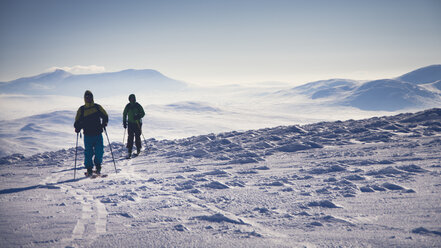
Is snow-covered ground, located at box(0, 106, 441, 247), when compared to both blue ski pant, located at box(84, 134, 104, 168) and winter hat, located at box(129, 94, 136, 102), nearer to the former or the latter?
blue ski pant, located at box(84, 134, 104, 168)

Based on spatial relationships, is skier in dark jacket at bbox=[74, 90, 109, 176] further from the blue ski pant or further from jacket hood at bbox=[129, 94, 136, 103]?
jacket hood at bbox=[129, 94, 136, 103]

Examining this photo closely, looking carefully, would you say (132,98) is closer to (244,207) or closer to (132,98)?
(132,98)

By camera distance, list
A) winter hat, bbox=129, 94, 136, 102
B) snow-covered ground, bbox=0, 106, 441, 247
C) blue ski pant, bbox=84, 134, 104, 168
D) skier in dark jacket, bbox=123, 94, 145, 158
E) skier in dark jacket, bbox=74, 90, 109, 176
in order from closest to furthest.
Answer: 1. snow-covered ground, bbox=0, 106, 441, 247
2. skier in dark jacket, bbox=74, 90, 109, 176
3. blue ski pant, bbox=84, 134, 104, 168
4. winter hat, bbox=129, 94, 136, 102
5. skier in dark jacket, bbox=123, 94, 145, 158

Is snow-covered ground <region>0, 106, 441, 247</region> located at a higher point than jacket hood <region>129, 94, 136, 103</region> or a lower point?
lower

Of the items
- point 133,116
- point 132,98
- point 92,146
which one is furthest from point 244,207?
point 133,116

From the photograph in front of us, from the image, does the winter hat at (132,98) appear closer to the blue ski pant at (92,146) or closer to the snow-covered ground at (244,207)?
the snow-covered ground at (244,207)

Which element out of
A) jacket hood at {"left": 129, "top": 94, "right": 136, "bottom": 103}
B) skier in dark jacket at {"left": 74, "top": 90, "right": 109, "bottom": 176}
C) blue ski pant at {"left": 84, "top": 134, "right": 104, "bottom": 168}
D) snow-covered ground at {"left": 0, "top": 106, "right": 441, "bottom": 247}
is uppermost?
jacket hood at {"left": 129, "top": 94, "right": 136, "bottom": 103}

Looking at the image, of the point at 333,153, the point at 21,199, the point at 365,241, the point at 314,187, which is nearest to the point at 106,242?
the point at 365,241

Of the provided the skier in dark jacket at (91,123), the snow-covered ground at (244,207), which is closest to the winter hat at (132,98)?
the snow-covered ground at (244,207)

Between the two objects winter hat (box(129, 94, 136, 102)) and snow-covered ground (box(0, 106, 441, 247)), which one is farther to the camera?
winter hat (box(129, 94, 136, 102))

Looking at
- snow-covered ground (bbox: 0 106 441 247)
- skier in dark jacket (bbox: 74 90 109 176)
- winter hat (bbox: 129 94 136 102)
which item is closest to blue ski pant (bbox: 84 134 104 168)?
skier in dark jacket (bbox: 74 90 109 176)

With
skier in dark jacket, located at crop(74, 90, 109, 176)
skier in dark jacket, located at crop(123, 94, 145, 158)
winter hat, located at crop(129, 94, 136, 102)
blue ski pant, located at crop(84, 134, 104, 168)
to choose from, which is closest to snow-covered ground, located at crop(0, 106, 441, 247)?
blue ski pant, located at crop(84, 134, 104, 168)

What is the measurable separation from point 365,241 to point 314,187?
3226mm

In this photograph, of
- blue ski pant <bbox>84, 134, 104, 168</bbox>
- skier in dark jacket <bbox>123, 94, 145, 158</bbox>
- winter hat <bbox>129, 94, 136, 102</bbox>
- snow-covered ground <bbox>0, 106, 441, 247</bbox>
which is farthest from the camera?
skier in dark jacket <bbox>123, 94, 145, 158</bbox>
